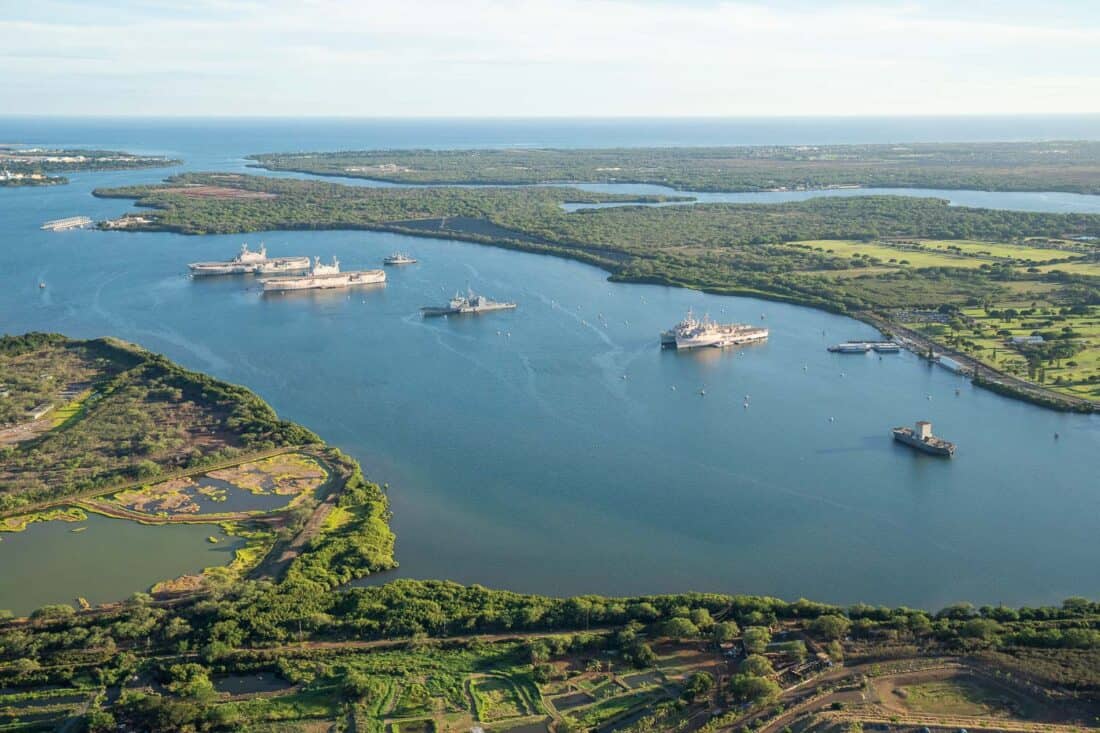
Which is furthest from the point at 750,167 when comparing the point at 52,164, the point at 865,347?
the point at 865,347

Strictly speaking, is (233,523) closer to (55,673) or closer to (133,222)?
(55,673)

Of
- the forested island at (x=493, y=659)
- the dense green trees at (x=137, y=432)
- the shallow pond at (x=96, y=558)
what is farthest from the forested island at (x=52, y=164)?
the forested island at (x=493, y=659)

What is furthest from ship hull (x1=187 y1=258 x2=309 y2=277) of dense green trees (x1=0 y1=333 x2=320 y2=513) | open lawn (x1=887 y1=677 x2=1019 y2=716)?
open lawn (x1=887 y1=677 x2=1019 y2=716)

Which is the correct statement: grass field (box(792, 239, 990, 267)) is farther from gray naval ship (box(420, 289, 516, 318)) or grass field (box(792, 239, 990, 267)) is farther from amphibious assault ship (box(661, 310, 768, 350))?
gray naval ship (box(420, 289, 516, 318))

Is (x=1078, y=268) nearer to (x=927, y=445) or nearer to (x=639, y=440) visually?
(x=927, y=445)

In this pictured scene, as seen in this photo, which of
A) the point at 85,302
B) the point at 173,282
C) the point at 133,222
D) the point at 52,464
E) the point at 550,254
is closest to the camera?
the point at 52,464

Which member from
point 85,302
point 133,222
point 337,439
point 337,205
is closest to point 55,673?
point 337,439

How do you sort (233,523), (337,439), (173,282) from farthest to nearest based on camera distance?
1. (173,282)
2. (337,439)
3. (233,523)
